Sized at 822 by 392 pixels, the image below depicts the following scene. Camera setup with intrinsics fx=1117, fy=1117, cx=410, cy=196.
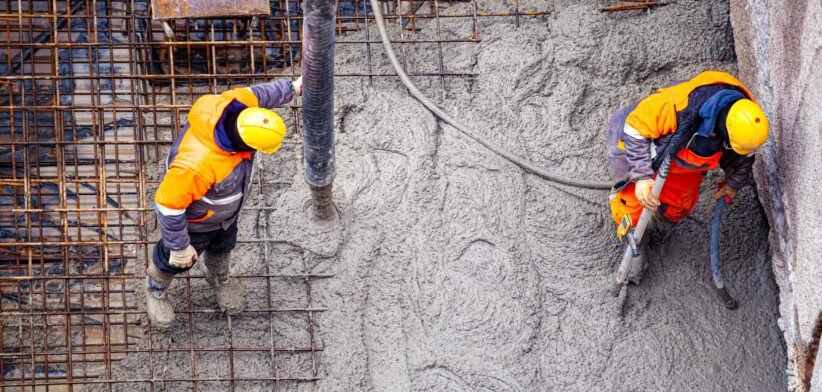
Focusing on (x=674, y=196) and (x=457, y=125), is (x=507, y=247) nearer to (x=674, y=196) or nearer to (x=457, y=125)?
(x=457, y=125)

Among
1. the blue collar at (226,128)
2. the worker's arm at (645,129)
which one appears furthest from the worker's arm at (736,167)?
the blue collar at (226,128)

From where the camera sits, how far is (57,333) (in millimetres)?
6891

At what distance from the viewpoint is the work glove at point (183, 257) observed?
5301mm

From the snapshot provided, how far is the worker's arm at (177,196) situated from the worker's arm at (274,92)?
0.53 metres

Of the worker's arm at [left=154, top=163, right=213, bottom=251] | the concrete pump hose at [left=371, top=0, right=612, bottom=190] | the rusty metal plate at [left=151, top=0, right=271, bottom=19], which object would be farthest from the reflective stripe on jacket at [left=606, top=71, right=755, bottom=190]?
the rusty metal plate at [left=151, top=0, right=271, bottom=19]

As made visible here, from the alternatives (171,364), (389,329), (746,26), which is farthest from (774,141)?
(171,364)

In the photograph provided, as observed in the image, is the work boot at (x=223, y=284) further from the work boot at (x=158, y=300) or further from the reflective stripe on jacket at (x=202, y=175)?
the reflective stripe on jacket at (x=202, y=175)

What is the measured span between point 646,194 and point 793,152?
793 millimetres

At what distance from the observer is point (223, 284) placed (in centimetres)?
601

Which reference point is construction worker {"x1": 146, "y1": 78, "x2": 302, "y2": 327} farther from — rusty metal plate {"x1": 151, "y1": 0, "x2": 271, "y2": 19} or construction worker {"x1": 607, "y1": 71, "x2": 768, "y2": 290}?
construction worker {"x1": 607, "y1": 71, "x2": 768, "y2": 290}

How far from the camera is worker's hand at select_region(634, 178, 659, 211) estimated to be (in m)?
5.55

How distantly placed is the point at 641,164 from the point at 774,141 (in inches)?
32.5

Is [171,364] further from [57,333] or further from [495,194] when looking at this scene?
[495,194]

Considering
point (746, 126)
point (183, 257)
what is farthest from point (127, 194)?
point (746, 126)
